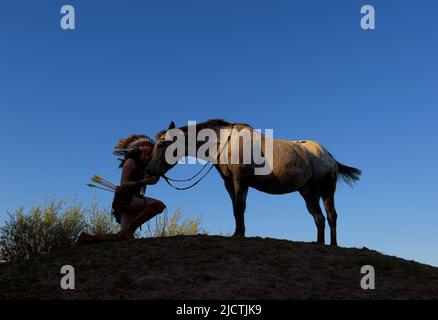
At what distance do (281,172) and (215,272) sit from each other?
3410 millimetres

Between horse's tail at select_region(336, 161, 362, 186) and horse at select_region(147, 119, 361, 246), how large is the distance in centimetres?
33

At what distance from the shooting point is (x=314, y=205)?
11.5m

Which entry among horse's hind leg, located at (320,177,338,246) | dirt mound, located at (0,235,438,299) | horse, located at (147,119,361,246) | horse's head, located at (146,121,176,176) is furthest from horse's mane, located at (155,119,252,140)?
horse's hind leg, located at (320,177,338,246)

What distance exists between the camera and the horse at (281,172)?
9.85 meters

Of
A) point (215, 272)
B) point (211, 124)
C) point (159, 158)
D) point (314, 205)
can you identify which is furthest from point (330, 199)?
point (215, 272)

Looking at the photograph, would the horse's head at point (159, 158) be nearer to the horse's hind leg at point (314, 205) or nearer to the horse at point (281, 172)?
the horse at point (281, 172)

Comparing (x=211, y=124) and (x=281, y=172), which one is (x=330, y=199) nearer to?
(x=281, y=172)

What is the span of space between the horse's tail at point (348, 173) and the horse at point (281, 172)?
12.8 inches

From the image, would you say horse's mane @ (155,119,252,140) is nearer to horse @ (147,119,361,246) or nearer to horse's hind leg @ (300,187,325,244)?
horse @ (147,119,361,246)

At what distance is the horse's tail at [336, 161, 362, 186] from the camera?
1265 cm

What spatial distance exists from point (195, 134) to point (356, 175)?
463 cm

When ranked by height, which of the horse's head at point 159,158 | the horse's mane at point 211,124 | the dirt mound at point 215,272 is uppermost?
the horse's mane at point 211,124

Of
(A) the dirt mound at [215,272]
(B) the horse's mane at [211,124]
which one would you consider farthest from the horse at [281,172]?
(A) the dirt mound at [215,272]
